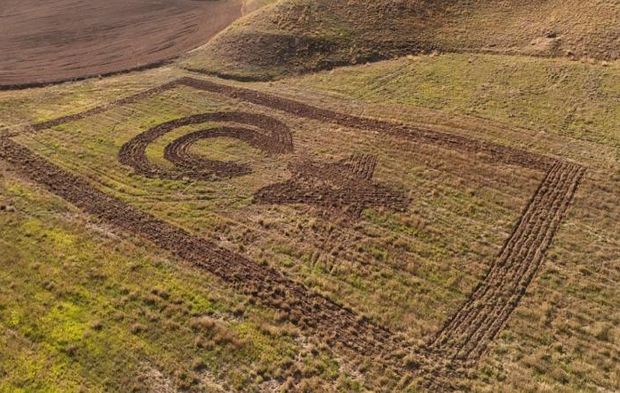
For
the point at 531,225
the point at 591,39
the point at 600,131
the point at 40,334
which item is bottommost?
the point at 40,334

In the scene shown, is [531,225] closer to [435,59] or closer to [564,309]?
[564,309]

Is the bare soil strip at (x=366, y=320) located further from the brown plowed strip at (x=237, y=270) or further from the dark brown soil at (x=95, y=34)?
the dark brown soil at (x=95, y=34)

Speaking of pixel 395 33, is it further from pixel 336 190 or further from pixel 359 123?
pixel 336 190

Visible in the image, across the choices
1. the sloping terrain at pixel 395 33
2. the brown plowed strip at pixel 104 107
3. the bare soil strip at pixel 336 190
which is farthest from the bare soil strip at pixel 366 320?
the sloping terrain at pixel 395 33

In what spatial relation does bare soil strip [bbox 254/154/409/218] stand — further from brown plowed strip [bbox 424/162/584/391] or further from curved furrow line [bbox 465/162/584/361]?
curved furrow line [bbox 465/162/584/361]

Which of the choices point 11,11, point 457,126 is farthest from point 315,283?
point 11,11

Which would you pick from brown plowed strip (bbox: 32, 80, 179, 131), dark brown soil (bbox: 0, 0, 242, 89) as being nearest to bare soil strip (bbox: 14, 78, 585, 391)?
brown plowed strip (bbox: 32, 80, 179, 131)
